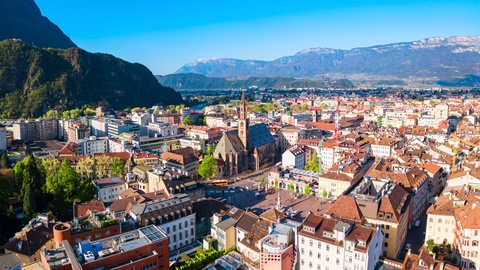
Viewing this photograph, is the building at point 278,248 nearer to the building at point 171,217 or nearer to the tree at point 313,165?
the building at point 171,217

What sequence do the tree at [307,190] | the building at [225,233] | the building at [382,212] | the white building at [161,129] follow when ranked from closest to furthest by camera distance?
the building at [382,212], the building at [225,233], the tree at [307,190], the white building at [161,129]

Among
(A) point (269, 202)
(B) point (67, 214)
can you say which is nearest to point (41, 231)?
(B) point (67, 214)

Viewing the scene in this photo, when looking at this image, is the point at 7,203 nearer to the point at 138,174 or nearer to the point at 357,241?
the point at 138,174

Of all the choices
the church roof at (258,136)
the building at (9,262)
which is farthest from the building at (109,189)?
the church roof at (258,136)

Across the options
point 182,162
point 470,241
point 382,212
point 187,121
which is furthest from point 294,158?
point 187,121

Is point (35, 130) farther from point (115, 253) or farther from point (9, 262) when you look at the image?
point (115, 253)

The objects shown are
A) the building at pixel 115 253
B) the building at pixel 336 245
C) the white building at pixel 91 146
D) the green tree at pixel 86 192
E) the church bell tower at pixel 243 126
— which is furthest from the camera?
the white building at pixel 91 146
